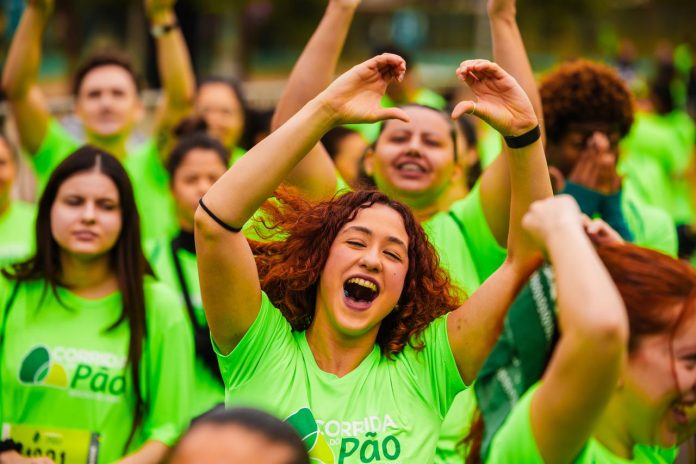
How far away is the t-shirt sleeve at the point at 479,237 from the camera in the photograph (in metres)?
4.46

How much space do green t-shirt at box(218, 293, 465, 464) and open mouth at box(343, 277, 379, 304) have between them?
0.61 feet

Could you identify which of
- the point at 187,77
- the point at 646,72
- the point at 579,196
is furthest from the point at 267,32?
the point at 579,196

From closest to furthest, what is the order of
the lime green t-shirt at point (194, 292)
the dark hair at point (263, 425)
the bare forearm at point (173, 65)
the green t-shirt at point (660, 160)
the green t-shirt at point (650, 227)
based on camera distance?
the dark hair at point (263, 425) → the lime green t-shirt at point (194, 292) → the green t-shirt at point (650, 227) → the bare forearm at point (173, 65) → the green t-shirt at point (660, 160)

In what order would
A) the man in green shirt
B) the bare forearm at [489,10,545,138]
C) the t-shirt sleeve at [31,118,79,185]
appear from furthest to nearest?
the t-shirt sleeve at [31,118,79,185] < the man in green shirt < the bare forearm at [489,10,545,138]

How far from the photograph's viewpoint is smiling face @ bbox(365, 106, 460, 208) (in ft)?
15.9

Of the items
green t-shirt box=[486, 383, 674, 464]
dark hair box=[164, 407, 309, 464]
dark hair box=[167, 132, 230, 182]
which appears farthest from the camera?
dark hair box=[167, 132, 230, 182]

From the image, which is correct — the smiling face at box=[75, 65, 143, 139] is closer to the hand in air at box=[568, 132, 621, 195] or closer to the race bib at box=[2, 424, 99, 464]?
the race bib at box=[2, 424, 99, 464]

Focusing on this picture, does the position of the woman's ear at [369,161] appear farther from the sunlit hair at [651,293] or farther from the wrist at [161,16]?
the sunlit hair at [651,293]

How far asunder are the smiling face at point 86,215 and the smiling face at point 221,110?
266cm

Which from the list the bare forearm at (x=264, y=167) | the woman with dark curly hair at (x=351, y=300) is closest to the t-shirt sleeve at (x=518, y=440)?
the woman with dark curly hair at (x=351, y=300)

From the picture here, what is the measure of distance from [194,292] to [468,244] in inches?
57.5

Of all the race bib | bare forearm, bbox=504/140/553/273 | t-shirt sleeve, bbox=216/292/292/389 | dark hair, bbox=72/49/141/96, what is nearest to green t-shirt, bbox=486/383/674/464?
bare forearm, bbox=504/140/553/273

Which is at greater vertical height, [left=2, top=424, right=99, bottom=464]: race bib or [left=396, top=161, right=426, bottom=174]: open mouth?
[left=396, top=161, right=426, bottom=174]: open mouth

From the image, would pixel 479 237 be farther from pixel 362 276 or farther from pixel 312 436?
pixel 312 436
